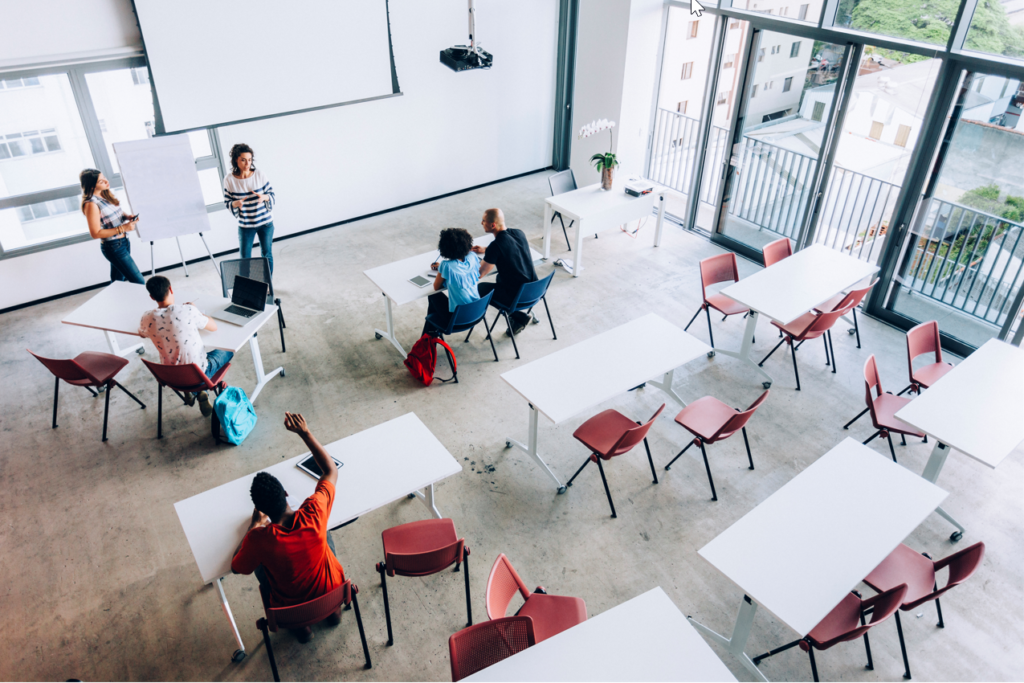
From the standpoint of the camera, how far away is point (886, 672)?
355 cm

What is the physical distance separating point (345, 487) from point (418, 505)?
40.1 inches

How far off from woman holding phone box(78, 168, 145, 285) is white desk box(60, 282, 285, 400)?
1.69 ft

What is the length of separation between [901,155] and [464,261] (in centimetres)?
420

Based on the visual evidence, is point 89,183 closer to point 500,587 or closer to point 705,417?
point 500,587

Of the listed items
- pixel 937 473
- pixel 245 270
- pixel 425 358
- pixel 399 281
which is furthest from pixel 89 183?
pixel 937 473

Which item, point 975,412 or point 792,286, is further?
point 792,286

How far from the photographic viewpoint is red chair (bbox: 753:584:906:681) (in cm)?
304

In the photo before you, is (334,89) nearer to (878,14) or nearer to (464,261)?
(464,261)

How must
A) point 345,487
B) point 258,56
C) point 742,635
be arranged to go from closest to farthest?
1. point 742,635
2. point 345,487
3. point 258,56

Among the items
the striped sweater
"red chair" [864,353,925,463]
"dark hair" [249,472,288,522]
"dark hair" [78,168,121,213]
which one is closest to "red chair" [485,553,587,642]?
"dark hair" [249,472,288,522]

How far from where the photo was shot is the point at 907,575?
3512 mm

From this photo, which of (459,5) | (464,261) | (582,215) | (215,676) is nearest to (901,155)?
(582,215)

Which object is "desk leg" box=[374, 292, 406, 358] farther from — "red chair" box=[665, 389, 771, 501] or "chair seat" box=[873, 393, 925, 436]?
"chair seat" box=[873, 393, 925, 436]

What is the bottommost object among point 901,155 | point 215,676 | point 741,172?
point 215,676
